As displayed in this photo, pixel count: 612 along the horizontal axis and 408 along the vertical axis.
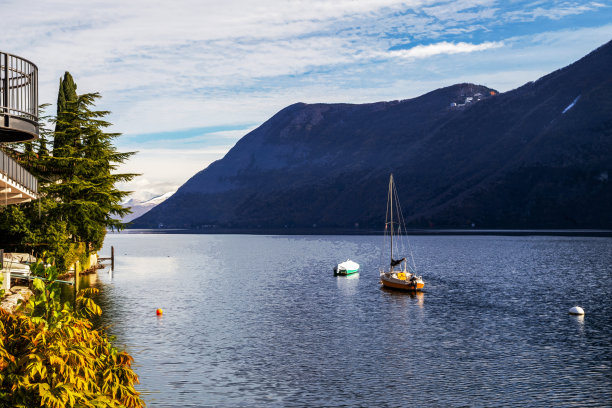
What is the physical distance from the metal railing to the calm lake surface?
1131cm

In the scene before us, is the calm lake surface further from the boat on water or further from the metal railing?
the metal railing

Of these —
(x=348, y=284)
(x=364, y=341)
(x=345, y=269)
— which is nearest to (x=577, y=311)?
(x=364, y=341)

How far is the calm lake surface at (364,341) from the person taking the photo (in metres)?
27.5

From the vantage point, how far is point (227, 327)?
45500 mm

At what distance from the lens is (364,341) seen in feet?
129

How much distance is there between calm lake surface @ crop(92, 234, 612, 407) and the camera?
27516 mm

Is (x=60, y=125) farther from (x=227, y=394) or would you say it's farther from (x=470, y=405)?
(x=470, y=405)

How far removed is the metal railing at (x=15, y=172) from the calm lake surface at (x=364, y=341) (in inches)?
445

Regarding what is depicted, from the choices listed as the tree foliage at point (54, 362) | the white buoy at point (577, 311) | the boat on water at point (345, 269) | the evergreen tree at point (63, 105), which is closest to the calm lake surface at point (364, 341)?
the white buoy at point (577, 311)

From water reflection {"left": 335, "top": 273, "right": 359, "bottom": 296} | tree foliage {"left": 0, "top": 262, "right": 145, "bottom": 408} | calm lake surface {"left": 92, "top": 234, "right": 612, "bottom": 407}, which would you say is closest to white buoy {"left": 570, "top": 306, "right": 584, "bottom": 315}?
calm lake surface {"left": 92, "top": 234, "right": 612, "bottom": 407}

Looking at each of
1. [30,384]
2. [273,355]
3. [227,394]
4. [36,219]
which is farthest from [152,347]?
[36,219]

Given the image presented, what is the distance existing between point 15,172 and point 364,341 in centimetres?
2544

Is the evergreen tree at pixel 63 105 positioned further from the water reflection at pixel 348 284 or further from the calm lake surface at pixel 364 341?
the water reflection at pixel 348 284

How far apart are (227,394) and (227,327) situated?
18.3 meters
